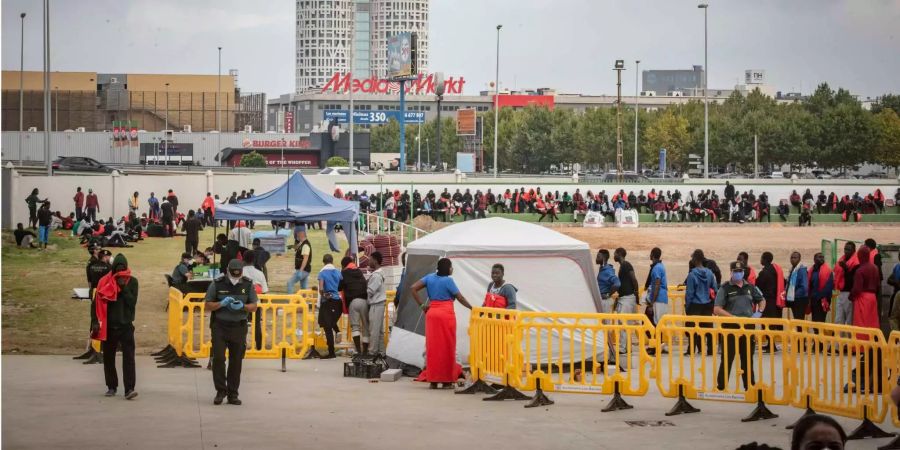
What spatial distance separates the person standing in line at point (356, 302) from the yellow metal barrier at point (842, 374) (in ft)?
18.6

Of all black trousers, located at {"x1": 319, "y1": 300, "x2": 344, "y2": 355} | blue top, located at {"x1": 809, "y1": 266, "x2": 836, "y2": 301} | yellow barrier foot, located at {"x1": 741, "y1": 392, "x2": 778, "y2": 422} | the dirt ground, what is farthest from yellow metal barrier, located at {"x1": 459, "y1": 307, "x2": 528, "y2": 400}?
the dirt ground

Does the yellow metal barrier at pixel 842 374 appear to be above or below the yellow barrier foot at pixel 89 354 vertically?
above

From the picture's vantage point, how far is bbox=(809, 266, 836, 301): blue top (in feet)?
51.8

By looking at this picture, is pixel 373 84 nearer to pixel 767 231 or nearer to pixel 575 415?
pixel 767 231

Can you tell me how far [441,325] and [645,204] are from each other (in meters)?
39.5

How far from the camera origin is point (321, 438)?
1006 cm

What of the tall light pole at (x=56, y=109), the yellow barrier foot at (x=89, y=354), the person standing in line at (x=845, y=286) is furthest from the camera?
the tall light pole at (x=56, y=109)

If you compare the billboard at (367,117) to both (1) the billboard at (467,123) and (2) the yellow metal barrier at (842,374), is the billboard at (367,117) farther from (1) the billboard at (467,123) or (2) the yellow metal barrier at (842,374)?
(2) the yellow metal barrier at (842,374)

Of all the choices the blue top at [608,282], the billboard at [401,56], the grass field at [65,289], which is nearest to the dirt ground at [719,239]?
the grass field at [65,289]

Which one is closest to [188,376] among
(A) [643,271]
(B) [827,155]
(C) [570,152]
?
(A) [643,271]

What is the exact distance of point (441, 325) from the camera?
13070 mm

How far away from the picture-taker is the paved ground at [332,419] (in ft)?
32.4

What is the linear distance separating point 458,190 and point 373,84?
109 meters

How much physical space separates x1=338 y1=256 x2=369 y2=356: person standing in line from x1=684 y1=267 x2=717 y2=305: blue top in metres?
3.96
